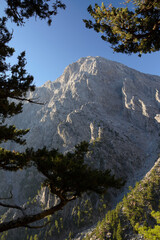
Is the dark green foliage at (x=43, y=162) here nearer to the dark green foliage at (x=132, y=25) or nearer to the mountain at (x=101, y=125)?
the dark green foliage at (x=132, y=25)

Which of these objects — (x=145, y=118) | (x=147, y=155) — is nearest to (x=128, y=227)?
(x=147, y=155)

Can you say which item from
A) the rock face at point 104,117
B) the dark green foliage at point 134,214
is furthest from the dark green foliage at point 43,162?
the rock face at point 104,117

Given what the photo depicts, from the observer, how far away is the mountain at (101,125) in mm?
97000

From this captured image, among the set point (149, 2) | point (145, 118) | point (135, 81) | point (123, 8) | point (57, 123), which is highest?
point (135, 81)

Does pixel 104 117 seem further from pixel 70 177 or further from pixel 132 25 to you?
pixel 70 177

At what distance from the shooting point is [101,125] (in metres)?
119

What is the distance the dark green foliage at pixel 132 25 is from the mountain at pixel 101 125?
8664cm

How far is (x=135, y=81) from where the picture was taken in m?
173

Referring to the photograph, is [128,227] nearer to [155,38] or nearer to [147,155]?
[147,155]

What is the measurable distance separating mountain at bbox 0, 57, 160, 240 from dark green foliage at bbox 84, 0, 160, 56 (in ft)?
284

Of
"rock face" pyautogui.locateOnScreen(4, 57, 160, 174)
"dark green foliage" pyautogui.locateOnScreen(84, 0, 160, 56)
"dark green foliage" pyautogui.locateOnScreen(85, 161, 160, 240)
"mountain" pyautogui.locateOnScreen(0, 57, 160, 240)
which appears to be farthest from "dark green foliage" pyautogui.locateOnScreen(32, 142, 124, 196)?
"rock face" pyautogui.locateOnScreen(4, 57, 160, 174)

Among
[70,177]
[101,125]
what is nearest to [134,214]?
[101,125]

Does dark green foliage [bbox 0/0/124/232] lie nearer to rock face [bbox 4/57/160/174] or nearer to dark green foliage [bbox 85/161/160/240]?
dark green foliage [bbox 85/161/160/240]

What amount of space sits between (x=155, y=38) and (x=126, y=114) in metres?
135
